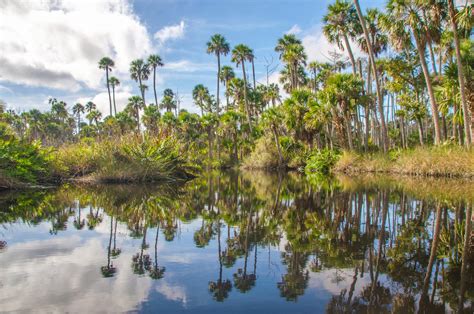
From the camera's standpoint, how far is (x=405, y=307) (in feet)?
14.3

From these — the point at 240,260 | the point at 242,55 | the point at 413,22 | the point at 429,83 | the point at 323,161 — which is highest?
the point at 242,55

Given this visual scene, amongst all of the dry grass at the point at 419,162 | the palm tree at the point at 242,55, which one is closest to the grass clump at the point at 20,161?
the dry grass at the point at 419,162

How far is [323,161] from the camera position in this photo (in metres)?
38.3

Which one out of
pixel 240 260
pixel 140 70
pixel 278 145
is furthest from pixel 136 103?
pixel 240 260

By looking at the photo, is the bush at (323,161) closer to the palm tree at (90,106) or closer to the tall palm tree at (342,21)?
the tall palm tree at (342,21)

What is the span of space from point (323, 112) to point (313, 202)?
A: 24215mm

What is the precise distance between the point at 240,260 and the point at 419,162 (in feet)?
76.4

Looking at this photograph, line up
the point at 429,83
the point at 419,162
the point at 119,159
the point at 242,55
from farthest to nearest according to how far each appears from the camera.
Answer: the point at 242,55 → the point at 429,83 → the point at 419,162 → the point at 119,159

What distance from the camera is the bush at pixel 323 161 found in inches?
1485

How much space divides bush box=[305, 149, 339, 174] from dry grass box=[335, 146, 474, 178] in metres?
2.47

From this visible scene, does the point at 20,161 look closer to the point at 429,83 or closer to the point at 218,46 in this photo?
the point at 429,83

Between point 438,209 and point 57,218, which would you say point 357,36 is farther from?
point 57,218

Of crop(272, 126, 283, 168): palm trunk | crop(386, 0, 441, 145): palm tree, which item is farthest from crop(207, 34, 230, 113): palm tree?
crop(386, 0, 441, 145): palm tree

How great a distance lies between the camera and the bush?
3772 centimetres
